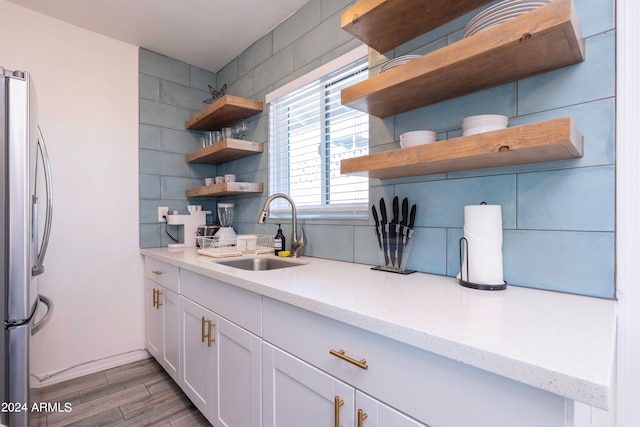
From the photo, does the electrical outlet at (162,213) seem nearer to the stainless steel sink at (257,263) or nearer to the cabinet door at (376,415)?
the stainless steel sink at (257,263)

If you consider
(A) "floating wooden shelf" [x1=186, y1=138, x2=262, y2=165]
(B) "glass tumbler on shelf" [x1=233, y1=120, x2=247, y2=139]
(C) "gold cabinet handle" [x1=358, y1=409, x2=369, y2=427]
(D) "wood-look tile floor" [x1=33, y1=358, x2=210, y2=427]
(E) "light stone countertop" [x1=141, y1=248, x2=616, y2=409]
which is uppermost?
(B) "glass tumbler on shelf" [x1=233, y1=120, x2=247, y2=139]

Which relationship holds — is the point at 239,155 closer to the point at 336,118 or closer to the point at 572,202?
the point at 336,118

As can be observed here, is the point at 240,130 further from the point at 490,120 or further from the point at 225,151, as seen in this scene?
the point at 490,120

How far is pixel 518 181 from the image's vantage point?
109 cm

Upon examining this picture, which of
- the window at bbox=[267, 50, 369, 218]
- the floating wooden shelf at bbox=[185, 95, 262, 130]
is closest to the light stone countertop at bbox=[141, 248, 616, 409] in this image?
the window at bbox=[267, 50, 369, 218]

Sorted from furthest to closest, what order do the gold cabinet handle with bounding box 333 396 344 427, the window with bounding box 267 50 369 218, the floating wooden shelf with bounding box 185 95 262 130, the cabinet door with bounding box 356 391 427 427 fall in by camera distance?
the floating wooden shelf with bounding box 185 95 262 130 → the window with bounding box 267 50 369 218 → the gold cabinet handle with bounding box 333 396 344 427 → the cabinet door with bounding box 356 391 427 427

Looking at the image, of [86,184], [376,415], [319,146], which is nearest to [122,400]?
[86,184]

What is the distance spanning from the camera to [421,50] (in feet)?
4.44

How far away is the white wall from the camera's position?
6.79 feet

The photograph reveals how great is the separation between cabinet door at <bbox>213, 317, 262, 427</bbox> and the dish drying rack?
1.85 feet

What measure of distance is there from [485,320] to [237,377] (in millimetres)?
1051

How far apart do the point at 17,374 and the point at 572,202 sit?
6.62 ft

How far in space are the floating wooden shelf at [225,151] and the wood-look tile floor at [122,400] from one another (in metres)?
1.64

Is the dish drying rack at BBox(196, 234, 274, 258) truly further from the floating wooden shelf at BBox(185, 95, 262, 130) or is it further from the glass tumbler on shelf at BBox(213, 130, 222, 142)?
the floating wooden shelf at BBox(185, 95, 262, 130)
